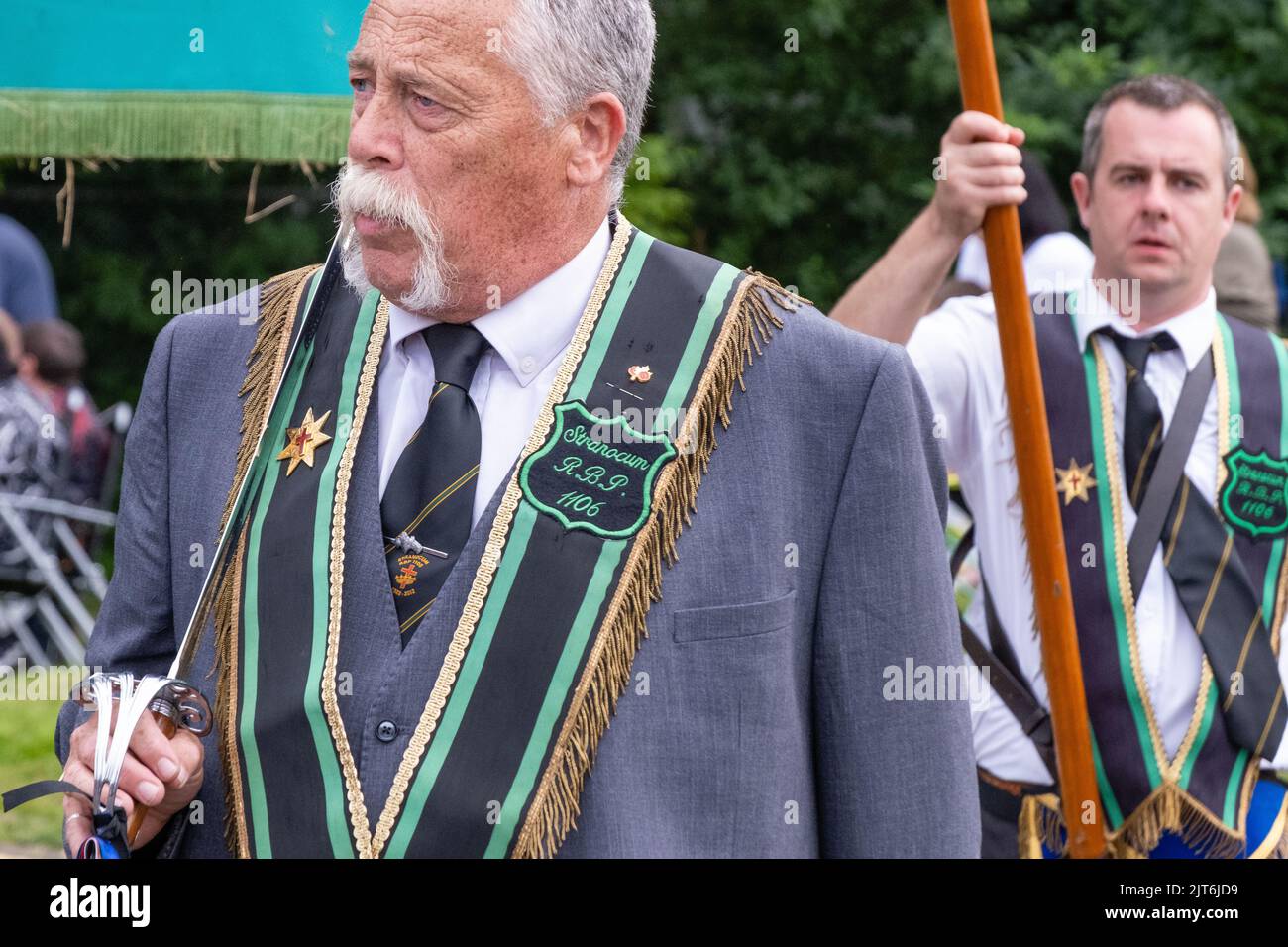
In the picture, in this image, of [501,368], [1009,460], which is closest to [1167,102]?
[1009,460]

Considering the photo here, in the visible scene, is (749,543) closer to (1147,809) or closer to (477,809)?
(477,809)

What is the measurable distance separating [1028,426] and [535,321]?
0.89 m

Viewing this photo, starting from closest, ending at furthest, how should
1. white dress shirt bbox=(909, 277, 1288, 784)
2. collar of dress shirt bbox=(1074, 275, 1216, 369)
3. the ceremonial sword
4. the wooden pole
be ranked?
the ceremonial sword < the wooden pole < white dress shirt bbox=(909, 277, 1288, 784) < collar of dress shirt bbox=(1074, 275, 1216, 369)

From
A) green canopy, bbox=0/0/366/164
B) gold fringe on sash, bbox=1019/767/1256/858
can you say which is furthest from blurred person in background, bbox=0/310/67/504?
gold fringe on sash, bbox=1019/767/1256/858

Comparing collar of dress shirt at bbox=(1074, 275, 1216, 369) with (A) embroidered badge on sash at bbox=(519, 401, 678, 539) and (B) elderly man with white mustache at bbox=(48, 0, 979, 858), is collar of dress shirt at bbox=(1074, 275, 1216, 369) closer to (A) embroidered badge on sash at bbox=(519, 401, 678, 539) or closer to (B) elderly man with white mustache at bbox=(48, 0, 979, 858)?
(B) elderly man with white mustache at bbox=(48, 0, 979, 858)

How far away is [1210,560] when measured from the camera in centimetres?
346

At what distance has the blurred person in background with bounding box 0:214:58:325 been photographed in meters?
7.50

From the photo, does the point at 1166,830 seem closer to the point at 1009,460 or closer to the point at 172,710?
the point at 1009,460

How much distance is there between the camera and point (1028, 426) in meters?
2.77

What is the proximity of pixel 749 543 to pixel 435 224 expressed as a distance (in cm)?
54

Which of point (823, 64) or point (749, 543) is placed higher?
point (823, 64)

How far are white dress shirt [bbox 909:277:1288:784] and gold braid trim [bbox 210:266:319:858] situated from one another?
5.26ft

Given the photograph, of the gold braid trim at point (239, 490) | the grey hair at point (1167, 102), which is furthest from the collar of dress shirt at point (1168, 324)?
the gold braid trim at point (239, 490)
